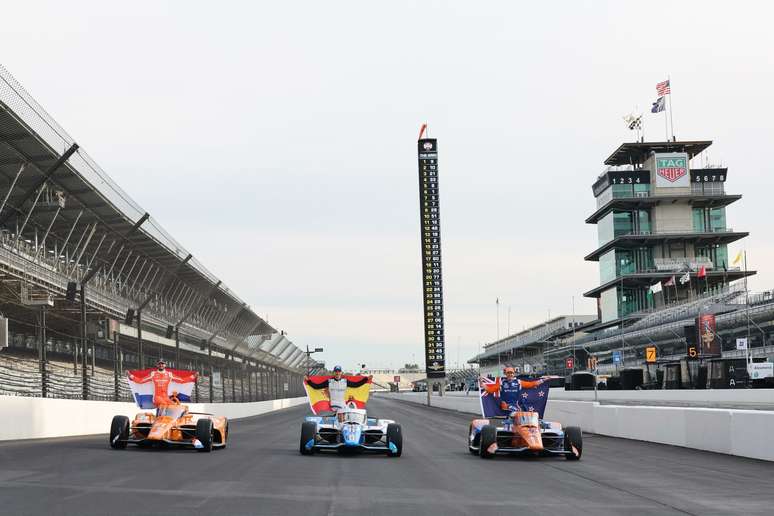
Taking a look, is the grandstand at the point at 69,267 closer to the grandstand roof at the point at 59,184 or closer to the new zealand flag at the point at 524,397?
the grandstand roof at the point at 59,184

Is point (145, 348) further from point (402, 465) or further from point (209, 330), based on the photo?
point (402, 465)

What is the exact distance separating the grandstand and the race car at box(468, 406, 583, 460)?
10.4 meters

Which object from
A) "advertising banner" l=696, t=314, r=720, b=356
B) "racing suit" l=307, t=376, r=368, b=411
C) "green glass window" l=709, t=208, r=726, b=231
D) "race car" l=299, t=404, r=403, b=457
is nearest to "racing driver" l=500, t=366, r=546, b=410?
"race car" l=299, t=404, r=403, b=457

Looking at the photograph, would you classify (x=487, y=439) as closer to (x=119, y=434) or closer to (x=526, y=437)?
(x=526, y=437)

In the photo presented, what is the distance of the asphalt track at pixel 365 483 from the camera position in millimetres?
9562

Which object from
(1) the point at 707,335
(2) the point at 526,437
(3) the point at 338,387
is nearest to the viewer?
(2) the point at 526,437

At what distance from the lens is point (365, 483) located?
12227 mm

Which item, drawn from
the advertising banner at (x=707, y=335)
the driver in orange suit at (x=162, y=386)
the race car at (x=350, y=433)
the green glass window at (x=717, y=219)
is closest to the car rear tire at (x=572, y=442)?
the race car at (x=350, y=433)

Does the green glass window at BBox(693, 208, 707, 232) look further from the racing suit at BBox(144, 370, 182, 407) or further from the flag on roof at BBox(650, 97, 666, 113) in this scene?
the racing suit at BBox(144, 370, 182, 407)

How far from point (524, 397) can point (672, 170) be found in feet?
352

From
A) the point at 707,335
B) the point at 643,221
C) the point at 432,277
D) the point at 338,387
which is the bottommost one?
the point at 338,387

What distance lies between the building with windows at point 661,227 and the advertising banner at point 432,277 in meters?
47.8

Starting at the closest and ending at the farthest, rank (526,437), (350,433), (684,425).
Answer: (526,437)
(350,433)
(684,425)

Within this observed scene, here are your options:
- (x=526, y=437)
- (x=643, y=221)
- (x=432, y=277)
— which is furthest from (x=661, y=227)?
(x=526, y=437)
